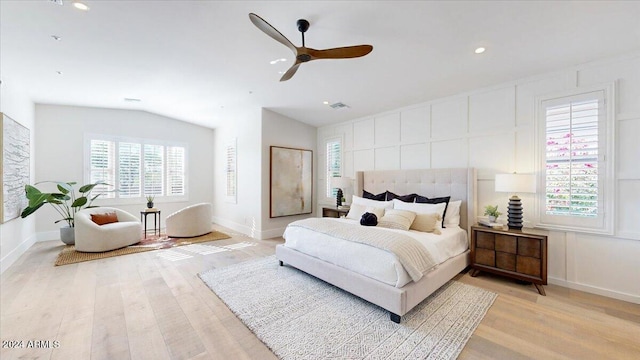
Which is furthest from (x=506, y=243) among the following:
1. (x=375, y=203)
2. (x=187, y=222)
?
(x=187, y=222)

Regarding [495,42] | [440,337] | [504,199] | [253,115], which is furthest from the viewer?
[253,115]

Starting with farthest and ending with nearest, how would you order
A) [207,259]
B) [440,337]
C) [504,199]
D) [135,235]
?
[135,235], [207,259], [504,199], [440,337]

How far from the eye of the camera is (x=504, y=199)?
3.71 metres

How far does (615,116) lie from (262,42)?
14.0ft

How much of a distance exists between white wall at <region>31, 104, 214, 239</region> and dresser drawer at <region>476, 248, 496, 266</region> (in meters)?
7.03

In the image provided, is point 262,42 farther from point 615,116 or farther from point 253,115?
point 615,116

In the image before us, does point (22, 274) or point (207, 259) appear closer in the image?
point (22, 274)

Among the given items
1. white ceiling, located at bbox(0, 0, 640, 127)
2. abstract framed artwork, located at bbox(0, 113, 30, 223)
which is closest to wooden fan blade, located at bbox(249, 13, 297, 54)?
white ceiling, located at bbox(0, 0, 640, 127)

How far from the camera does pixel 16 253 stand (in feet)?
13.3

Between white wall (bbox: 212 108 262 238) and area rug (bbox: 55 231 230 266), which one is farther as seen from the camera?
white wall (bbox: 212 108 262 238)

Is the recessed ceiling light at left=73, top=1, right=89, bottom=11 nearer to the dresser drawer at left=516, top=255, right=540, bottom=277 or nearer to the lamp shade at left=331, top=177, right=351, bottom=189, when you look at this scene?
the lamp shade at left=331, top=177, right=351, bottom=189

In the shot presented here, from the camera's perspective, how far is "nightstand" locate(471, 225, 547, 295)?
9.85 feet

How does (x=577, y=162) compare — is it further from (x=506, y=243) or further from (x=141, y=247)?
(x=141, y=247)

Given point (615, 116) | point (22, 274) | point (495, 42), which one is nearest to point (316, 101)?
point (495, 42)
